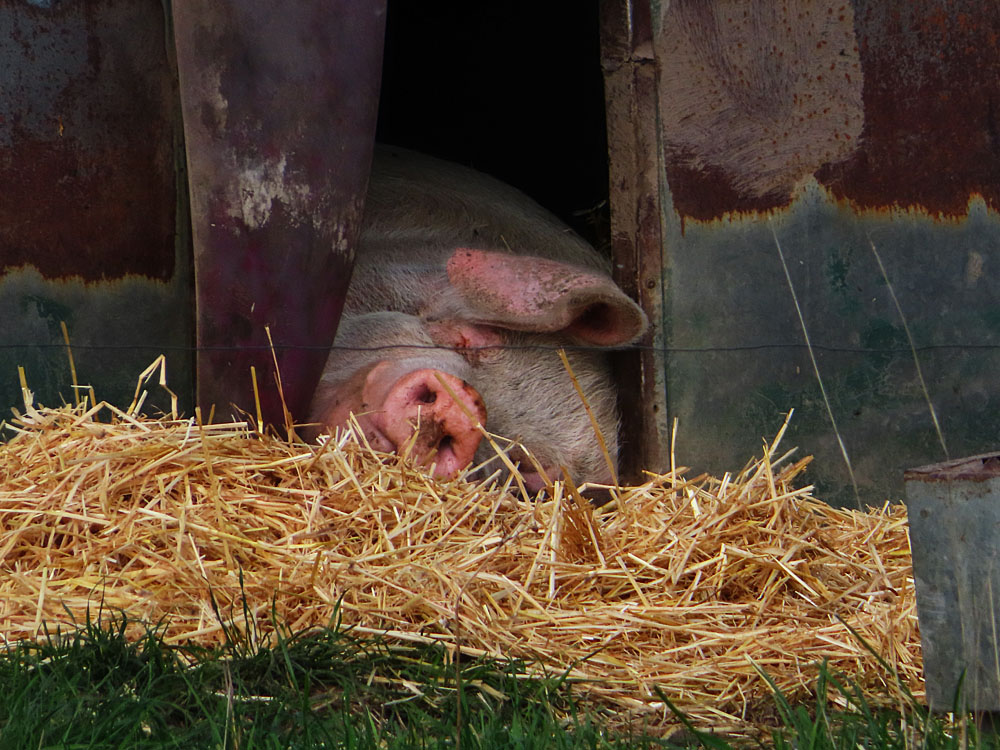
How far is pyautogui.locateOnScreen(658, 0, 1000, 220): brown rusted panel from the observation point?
303 cm

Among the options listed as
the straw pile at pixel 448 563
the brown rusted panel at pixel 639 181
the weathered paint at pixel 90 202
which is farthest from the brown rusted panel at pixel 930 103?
the weathered paint at pixel 90 202

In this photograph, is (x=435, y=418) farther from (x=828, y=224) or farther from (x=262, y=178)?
(x=828, y=224)

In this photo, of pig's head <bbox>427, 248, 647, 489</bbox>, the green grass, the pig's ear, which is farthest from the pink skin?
the green grass

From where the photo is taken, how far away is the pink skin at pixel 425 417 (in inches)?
106

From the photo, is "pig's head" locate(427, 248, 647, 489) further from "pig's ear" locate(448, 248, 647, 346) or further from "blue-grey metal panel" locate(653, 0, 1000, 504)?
"blue-grey metal panel" locate(653, 0, 1000, 504)

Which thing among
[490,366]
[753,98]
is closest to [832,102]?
[753,98]

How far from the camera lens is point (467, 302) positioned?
3.20 meters

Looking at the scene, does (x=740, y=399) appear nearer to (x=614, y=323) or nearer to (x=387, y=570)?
(x=614, y=323)

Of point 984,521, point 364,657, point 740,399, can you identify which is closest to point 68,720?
point 364,657

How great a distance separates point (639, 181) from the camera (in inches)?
127

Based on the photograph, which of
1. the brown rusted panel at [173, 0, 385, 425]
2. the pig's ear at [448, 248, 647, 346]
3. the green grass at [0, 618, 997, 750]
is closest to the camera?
the green grass at [0, 618, 997, 750]

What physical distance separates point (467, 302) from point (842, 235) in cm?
97

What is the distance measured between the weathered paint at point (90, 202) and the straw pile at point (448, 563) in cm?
46

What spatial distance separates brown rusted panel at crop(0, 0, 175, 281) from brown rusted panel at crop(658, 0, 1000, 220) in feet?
4.33
